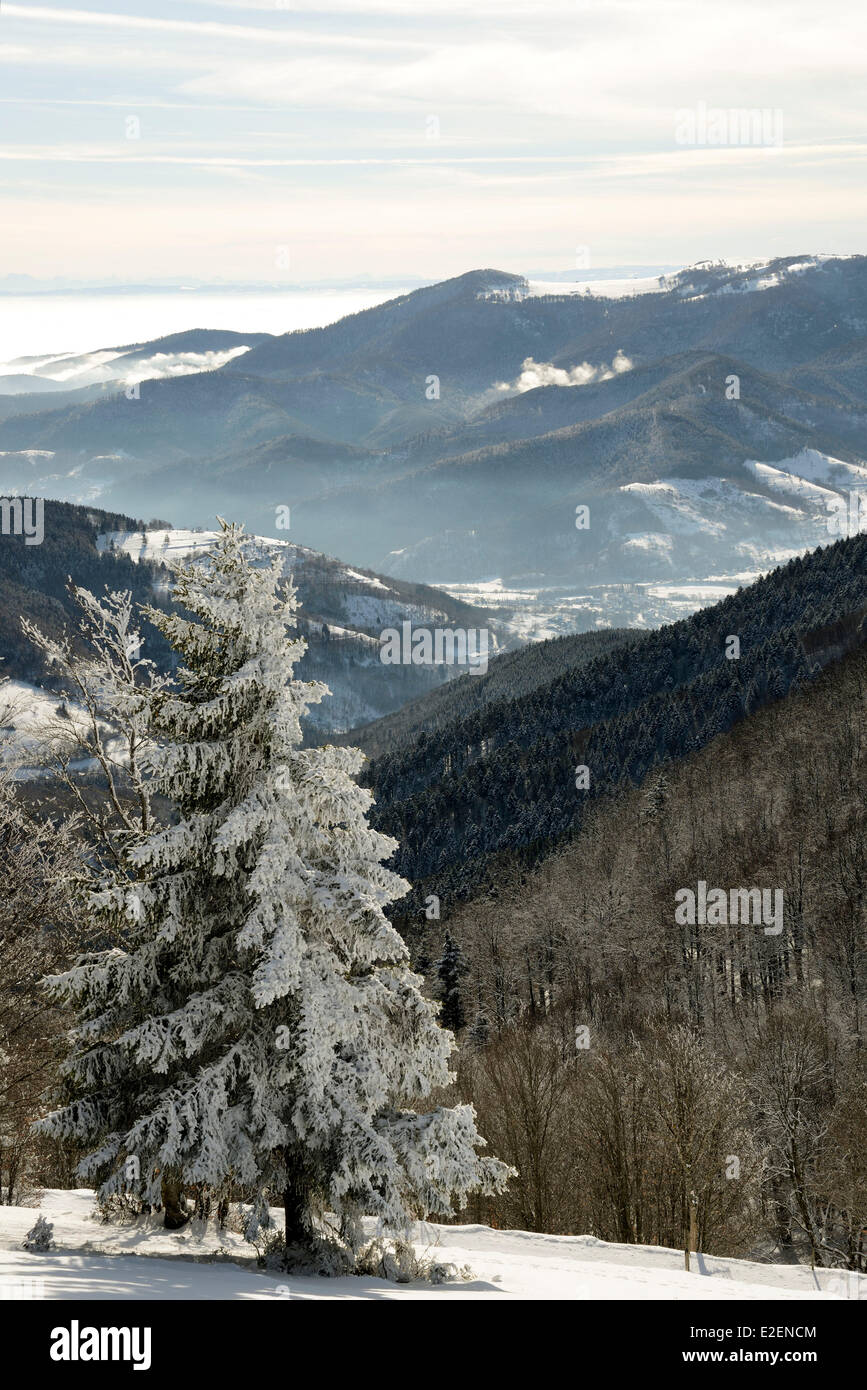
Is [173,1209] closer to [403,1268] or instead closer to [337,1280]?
[337,1280]

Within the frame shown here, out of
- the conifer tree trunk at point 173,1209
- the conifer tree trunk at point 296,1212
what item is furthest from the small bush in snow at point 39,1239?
the conifer tree trunk at point 296,1212

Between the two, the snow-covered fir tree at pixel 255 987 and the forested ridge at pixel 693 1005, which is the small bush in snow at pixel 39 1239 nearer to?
the snow-covered fir tree at pixel 255 987

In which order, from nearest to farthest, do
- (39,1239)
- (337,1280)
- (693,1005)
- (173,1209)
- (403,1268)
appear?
(39,1239) < (337,1280) < (403,1268) < (173,1209) < (693,1005)

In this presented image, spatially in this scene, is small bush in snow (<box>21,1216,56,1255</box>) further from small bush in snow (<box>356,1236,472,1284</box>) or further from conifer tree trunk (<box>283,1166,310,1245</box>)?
small bush in snow (<box>356,1236,472,1284</box>)

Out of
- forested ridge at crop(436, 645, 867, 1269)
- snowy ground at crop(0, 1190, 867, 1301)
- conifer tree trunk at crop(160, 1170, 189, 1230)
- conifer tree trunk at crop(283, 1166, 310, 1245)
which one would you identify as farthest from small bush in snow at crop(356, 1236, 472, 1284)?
forested ridge at crop(436, 645, 867, 1269)

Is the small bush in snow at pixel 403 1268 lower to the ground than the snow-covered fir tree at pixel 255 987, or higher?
lower

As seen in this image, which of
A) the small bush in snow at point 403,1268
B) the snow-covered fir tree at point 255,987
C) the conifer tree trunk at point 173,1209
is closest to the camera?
the snow-covered fir tree at point 255,987

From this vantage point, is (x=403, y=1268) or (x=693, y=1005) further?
(x=693, y=1005)

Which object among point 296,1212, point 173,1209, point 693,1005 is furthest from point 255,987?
point 693,1005
